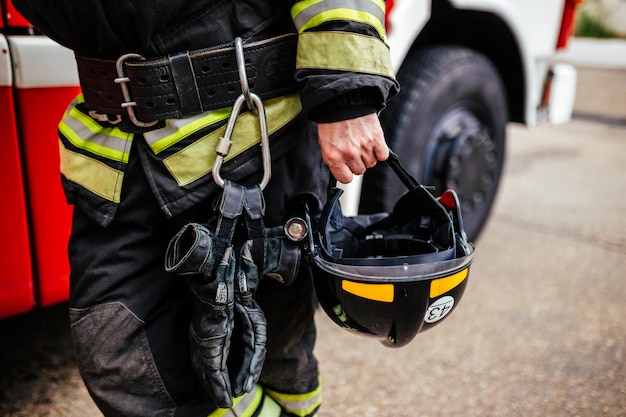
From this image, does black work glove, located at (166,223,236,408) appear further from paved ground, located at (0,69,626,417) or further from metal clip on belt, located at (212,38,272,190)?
paved ground, located at (0,69,626,417)

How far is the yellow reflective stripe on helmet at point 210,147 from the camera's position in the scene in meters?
1.12

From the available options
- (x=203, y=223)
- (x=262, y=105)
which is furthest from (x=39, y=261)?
(x=262, y=105)

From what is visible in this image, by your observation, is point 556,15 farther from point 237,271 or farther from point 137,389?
point 137,389

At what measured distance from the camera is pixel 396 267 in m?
1.13

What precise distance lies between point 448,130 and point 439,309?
1.40 meters

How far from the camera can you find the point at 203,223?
1189 millimetres

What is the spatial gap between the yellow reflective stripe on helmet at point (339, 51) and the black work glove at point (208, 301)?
37cm

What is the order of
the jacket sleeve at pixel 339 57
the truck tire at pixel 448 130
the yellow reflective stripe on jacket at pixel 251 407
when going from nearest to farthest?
the jacket sleeve at pixel 339 57, the yellow reflective stripe on jacket at pixel 251 407, the truck tire at pixel 448 130

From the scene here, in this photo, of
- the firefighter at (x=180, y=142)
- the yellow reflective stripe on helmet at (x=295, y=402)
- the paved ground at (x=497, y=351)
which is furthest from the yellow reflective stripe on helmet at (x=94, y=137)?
the paved ground at (x=497, y=351)

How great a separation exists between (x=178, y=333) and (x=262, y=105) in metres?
0.51

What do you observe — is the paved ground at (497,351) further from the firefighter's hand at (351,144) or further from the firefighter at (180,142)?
the firefighter's hand at (351,144)

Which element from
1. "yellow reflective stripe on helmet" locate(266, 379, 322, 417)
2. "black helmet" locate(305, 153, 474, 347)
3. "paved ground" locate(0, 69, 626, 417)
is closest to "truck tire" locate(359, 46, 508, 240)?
"paved ground" locate(0, 69, 626, 417)

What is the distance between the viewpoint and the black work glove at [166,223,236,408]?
1.07m

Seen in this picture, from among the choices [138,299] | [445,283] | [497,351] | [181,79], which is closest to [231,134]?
[181,79]
